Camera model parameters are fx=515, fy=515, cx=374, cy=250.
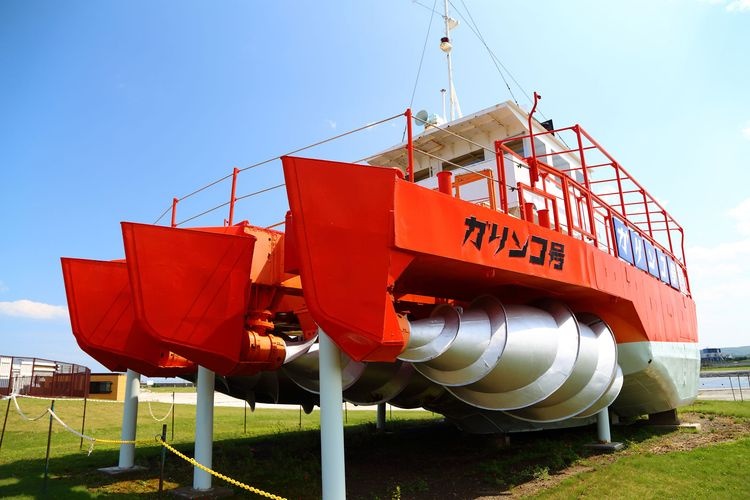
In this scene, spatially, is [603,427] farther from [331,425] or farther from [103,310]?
[103,310]

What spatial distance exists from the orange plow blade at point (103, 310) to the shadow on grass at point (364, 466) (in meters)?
2.00

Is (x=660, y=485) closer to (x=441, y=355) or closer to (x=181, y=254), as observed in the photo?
(x=441, y=355)

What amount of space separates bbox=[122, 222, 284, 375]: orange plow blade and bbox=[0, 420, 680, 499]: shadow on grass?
7.46 feet

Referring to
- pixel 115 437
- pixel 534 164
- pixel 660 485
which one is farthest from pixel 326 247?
pixel 115 437

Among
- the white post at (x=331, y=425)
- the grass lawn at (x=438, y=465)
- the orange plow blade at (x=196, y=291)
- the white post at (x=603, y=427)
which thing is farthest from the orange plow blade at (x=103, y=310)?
the white post at (x=603, y=427)

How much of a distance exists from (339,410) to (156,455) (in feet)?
24.1

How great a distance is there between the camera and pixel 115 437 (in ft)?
47.0

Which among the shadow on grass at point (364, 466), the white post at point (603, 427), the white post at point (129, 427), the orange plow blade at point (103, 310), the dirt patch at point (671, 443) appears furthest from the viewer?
the white post at point (603, 427)

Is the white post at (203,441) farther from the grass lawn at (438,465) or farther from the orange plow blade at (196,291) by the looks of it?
the orange plow blade at (196,291)

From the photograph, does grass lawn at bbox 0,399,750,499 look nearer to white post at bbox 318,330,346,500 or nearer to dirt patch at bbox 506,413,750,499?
→ dirt patch at bbox 506,413,750,499

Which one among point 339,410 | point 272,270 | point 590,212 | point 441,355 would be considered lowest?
point 339,410

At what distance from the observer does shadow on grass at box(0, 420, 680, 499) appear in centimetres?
729

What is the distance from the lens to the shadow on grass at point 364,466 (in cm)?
729

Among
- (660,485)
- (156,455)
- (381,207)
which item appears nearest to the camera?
(381,207)
